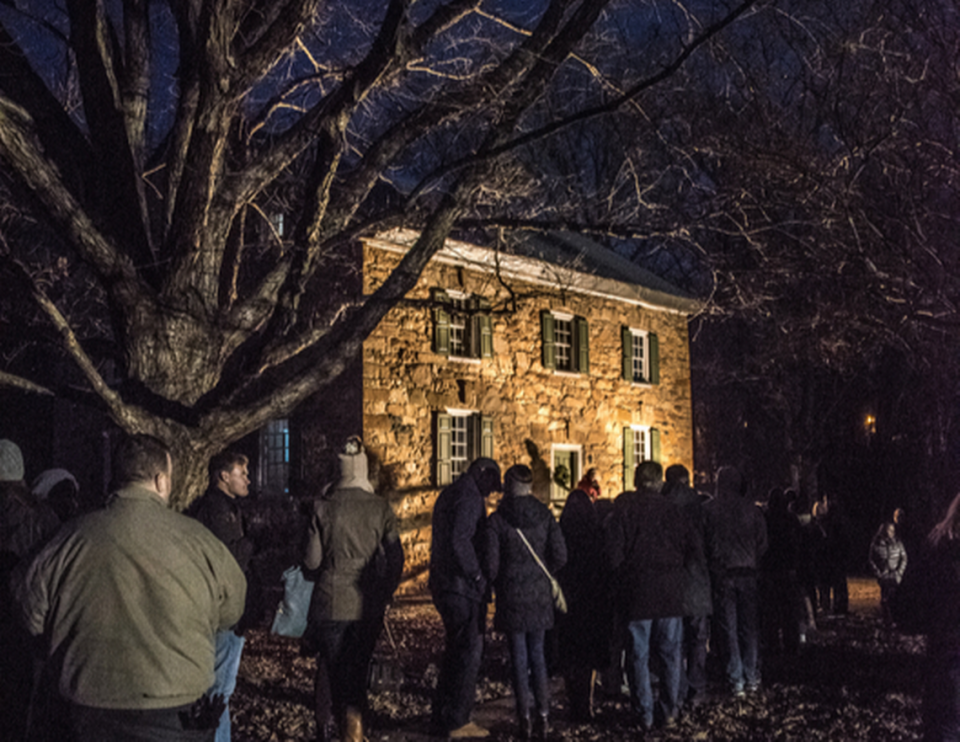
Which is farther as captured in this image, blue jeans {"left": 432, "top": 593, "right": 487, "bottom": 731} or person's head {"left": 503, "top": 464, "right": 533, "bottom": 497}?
person's head {"left": 503, "top": 464, "right": 533, "bottom": 497}

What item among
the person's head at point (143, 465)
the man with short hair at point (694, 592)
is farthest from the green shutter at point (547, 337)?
the person's head at point (143, 465)

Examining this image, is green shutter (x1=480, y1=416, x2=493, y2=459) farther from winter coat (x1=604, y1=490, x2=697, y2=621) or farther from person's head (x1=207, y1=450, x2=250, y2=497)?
person's head (x1=207, y1=450, x2=250, y2=497)

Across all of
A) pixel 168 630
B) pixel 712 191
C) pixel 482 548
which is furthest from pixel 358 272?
pixel 168 630

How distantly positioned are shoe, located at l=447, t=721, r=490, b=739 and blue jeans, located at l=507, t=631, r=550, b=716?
0.32 metres

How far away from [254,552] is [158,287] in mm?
2477

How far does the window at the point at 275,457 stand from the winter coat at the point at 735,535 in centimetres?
1135

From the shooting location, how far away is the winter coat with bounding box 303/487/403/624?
6176 mm

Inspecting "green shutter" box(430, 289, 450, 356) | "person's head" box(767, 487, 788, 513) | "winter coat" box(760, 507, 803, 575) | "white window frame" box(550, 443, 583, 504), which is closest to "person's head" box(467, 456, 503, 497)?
"winter coat" box(760, 507, 803, 575)

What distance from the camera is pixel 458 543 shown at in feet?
21.7

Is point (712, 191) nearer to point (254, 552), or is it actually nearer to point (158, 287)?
point (158, 287)

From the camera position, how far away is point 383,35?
23.6 ft

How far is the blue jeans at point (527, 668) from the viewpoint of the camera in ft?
22.2

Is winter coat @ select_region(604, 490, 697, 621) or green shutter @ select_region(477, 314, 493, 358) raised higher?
green shutter @ select_region(477, 314, 493, 358)

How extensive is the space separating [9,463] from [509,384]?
1489 centimetres
